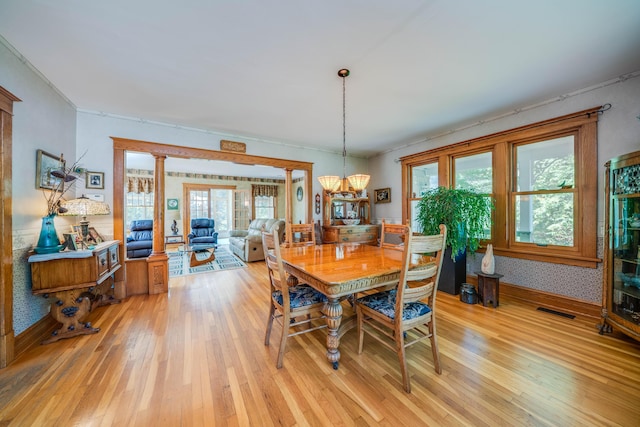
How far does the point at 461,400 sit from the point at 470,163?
3.36 m

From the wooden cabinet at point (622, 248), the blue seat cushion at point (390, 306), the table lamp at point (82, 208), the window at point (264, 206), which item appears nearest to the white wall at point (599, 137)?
the wooden cabinet at point (622, 248)

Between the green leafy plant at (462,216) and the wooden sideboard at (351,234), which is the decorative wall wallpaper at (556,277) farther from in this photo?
the wooden sideboard at (351,234)

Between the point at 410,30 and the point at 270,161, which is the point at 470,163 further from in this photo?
the point at 270,161

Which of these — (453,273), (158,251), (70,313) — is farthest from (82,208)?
(453,273)

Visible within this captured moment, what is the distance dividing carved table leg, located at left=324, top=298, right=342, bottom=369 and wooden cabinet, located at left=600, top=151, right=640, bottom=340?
243 cm

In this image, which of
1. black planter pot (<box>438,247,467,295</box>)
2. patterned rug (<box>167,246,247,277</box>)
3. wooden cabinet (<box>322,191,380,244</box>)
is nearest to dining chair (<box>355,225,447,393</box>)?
black planter pot (<box>438,247,467,295</box>)

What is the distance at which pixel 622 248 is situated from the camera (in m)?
2.13

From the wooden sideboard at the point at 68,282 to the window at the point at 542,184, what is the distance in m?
4.87

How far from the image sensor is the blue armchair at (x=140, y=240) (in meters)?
4.98

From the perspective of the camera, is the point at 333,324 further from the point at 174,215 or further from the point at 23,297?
the point at 174,215

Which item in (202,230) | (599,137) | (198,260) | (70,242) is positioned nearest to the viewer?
(70,242)

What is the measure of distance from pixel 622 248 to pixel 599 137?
1.23 m

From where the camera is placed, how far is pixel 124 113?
10.4ft

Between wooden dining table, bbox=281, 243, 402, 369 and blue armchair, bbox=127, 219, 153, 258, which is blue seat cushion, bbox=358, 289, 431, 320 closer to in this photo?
wooden dining table, bbox=281, 243, 402, 369
